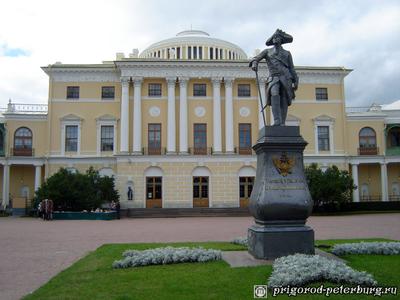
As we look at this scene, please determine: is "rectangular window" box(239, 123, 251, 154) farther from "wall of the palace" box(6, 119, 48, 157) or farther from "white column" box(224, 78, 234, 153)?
"wall of the palace" box(6, 119, 48, 157)

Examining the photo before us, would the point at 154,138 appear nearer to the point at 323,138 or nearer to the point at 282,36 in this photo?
the point at 323,138

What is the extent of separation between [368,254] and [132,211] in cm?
3174

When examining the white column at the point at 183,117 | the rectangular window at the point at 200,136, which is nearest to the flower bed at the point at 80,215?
the white column at the point at 183,117

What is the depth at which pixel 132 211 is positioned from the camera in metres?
41.4

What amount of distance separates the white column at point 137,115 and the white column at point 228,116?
29.0 feet

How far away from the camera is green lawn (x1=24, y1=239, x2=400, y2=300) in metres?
7.64

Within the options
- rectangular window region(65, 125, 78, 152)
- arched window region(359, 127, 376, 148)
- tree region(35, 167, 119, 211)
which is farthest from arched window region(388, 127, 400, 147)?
rectangular window region(65, 125, 78, 152)

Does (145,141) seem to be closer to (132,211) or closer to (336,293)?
(132,211)

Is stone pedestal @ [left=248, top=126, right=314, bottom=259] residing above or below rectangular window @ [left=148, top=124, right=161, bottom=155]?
below

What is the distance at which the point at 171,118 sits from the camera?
155ft

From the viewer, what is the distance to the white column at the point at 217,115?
154 ft

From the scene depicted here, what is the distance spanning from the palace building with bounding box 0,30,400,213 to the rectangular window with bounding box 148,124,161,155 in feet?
0.35

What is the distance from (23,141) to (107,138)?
8758 mm

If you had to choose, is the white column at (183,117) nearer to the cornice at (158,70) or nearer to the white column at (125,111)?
the cornice at (158,70)
